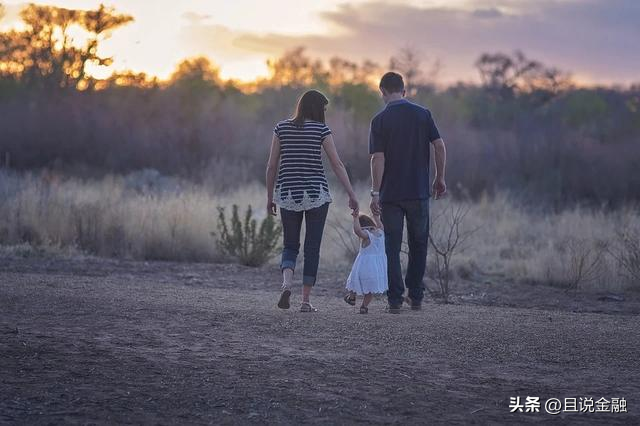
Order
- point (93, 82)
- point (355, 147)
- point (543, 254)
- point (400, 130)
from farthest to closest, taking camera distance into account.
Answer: point (93, 82)
point (355, 147)
point (543, 254)
point (400, 130)

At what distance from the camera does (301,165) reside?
29.3ft

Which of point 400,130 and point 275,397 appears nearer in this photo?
point 275,397

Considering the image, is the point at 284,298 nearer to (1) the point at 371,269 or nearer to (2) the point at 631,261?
(1) the point at 371,269

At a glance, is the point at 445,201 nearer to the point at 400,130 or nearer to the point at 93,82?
the point at 400,130

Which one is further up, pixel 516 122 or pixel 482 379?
pixel 516 122

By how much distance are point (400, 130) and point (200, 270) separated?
18.2 ft

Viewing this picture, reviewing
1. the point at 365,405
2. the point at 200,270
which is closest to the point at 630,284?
the point at 200,270

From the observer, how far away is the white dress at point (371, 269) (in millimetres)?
9125

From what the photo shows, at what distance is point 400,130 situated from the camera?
9.17 meters

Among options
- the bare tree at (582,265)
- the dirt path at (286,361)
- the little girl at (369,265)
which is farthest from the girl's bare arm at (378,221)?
the bare tree at (582,265)

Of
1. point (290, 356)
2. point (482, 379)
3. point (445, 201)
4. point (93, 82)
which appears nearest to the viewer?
point (482, 379)

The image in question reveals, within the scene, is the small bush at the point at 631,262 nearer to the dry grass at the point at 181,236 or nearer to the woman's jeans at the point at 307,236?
the dry grass at the point at 181,236

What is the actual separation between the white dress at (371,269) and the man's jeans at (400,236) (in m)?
0.08

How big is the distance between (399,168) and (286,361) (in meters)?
2.78
